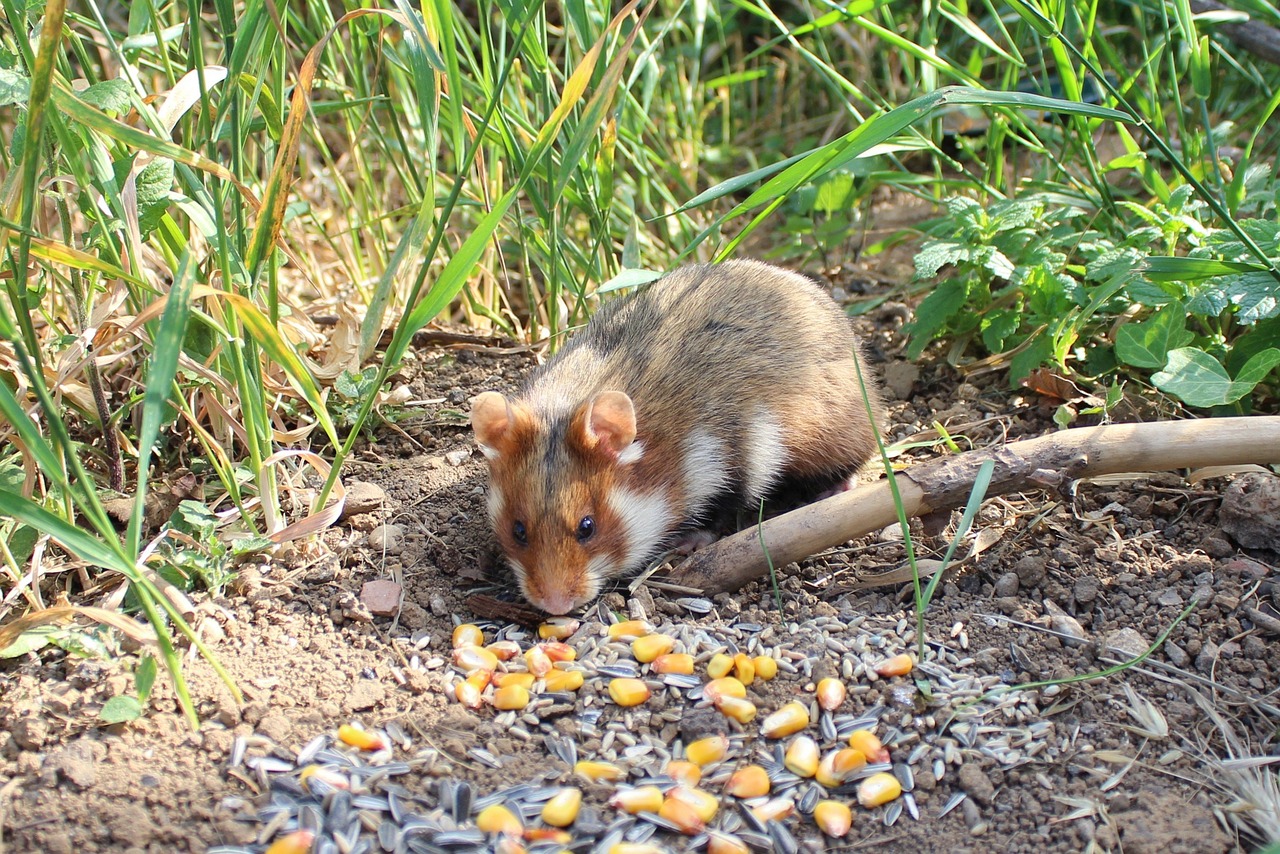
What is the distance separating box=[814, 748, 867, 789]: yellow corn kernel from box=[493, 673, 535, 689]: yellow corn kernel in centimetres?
83

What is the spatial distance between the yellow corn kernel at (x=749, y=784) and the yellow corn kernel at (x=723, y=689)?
0.27 metres

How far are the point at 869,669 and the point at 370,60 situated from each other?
13.8 feet

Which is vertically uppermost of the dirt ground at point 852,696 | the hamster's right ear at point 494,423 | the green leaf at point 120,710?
the hamster's right ear at point 494,423

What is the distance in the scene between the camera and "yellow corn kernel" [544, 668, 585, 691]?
10.2 feet

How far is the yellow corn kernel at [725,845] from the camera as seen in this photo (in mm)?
2568

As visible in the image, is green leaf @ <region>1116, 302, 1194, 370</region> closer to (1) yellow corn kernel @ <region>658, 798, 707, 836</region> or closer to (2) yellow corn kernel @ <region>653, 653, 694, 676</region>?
(2) yellow corn kernel @ <region>653, 653, 694, 676</region>

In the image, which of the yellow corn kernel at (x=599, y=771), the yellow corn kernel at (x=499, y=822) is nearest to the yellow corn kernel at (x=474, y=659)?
the yellow corn kernel at (x=599, y=771)

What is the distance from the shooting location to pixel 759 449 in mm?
4027

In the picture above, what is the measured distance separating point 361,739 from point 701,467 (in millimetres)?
1589

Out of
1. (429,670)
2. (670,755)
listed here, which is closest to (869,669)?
(670,755)

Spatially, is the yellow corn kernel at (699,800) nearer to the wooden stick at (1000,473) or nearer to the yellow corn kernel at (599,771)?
the yellow corn kernel at (599,771)

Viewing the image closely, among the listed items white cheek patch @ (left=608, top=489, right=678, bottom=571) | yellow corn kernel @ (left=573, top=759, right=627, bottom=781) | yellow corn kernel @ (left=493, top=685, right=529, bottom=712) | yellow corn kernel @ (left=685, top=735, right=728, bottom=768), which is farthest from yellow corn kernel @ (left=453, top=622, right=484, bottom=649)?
yellow corn kernel @ (left=685, top=735, right=728, bottom=768)

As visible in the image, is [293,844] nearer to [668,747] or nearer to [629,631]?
[668,747]

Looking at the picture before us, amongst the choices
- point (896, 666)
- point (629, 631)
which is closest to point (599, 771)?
point (629, 631)
